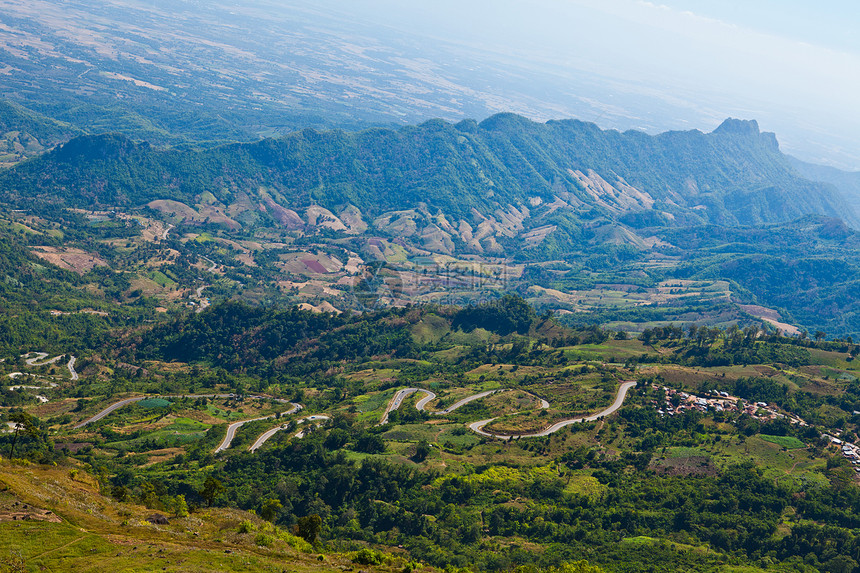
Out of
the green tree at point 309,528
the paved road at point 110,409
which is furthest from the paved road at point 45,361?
the green tree at point 309,528

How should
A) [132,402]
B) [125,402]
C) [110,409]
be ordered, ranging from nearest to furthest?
[110,409]
[132,402]
[125,402]

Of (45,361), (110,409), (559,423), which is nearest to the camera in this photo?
(559,423)

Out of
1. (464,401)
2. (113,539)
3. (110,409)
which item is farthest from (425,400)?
(113,539)

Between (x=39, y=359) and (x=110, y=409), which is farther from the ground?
(x=110, y=409)

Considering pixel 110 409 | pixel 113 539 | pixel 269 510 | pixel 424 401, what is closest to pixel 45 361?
pixel 110 409

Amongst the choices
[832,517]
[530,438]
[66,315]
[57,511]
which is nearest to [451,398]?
[530,438]

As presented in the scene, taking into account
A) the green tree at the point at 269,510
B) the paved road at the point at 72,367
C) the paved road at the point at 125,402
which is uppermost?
the green tree at the point at 269,510

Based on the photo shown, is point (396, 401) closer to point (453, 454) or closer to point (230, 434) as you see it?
Result: point (453, 454)

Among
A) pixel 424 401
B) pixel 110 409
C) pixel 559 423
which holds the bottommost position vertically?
pixel 110 409

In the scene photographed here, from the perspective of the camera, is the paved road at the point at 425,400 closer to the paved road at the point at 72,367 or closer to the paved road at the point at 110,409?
the paved road at the point at 110,409

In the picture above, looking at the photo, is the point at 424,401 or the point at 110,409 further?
the point at 424,401

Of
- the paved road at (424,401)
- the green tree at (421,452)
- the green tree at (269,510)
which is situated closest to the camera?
the green tree at (269,510)
